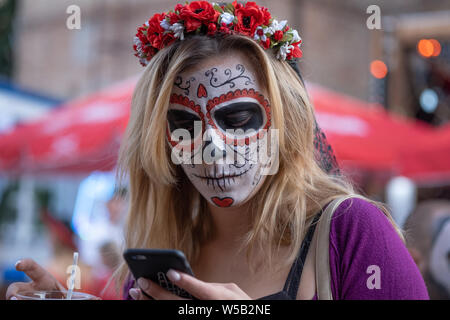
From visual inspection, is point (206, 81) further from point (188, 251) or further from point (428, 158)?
point (428, 158)

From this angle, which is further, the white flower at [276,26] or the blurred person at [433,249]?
the blurred person at [433,249]

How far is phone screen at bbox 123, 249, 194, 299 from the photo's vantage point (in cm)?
120

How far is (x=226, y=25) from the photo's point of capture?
1615 millimetres

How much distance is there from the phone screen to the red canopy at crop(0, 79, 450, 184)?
2476 millimetres

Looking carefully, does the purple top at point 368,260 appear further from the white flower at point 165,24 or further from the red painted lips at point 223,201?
the white flower at point 165,24

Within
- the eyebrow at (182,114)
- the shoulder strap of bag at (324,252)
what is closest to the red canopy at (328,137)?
the eyebrow at (182,114)

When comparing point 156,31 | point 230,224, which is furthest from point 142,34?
point 230,224

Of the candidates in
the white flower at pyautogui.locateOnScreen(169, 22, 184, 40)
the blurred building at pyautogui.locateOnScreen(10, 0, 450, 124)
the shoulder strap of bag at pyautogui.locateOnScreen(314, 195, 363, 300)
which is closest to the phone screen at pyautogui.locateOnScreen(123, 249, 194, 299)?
the shoulder strap of bag at pyautogui.locateOnScreen(314, 195, 363, 300)

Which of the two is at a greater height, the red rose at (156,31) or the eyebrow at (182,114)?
the red rose at (156,31)

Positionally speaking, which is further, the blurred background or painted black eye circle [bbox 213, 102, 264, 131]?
the blurred background

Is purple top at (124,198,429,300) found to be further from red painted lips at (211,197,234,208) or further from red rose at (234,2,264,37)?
red rose at (234,2,264,37)

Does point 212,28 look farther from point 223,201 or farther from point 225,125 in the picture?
point 223,201

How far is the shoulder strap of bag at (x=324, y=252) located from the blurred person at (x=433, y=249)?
1.03m

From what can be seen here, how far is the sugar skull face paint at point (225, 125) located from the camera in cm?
156
